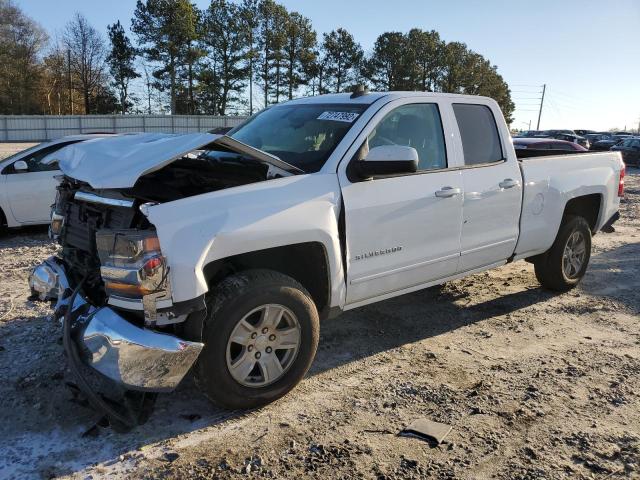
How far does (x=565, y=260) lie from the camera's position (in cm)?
605

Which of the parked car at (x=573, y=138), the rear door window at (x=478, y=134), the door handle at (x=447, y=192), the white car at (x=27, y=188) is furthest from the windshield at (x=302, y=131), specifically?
the parked car at (x=573, y=138)

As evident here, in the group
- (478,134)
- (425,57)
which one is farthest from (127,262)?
(425,57)

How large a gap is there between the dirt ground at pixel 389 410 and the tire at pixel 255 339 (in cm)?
18

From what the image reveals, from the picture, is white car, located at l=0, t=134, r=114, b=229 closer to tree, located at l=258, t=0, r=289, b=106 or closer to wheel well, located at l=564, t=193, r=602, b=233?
wheel well, located at l=564, t=193, r=602, b=233

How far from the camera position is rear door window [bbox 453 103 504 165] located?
15.6 feet

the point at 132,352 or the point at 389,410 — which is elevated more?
the point at 132,352

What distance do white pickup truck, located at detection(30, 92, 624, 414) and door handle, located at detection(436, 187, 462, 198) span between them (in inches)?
0.5

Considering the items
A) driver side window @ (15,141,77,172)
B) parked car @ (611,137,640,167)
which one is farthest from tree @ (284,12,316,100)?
driver side window @ (15,141,77,172)

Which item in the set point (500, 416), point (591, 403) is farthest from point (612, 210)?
point (500, 416)

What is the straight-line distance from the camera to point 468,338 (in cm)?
485

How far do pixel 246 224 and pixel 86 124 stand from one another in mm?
45597

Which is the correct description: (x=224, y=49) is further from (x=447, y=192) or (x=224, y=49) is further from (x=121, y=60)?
(x=447, y=192)

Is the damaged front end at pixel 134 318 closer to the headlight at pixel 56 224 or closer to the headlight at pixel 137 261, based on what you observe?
the headlight at pixel 137 261

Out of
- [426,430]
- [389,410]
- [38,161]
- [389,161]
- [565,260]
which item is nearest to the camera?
[426,430]
